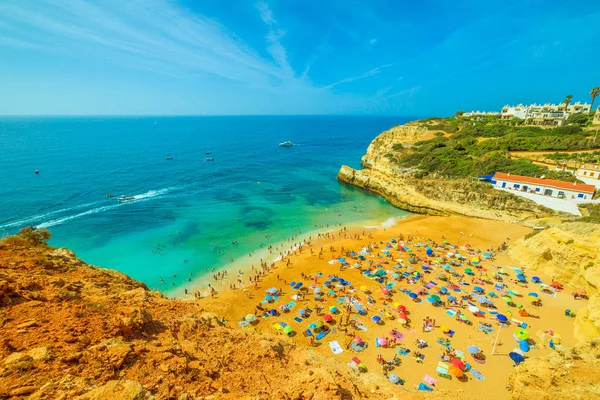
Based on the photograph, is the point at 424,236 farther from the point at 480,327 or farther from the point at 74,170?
the point at 74,170

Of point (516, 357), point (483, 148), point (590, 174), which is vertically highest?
point (483, 148)

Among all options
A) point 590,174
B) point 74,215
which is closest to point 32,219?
point 74,215

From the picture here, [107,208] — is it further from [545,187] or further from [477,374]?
[545,187]

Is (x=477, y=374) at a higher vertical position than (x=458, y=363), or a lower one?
lower

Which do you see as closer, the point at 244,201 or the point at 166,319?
the point at 166,319

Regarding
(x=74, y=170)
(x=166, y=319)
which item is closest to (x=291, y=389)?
(x=166, y=319)

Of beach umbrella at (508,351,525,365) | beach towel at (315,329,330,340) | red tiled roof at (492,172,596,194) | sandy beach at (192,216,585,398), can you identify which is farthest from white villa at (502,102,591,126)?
beach towel at (315,329,330,340)
